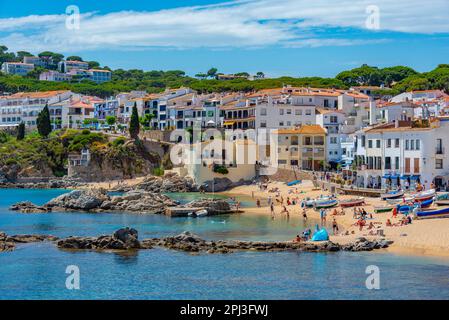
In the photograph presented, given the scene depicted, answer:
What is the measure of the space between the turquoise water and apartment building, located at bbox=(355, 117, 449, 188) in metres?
17.8

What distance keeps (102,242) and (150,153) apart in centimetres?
5451

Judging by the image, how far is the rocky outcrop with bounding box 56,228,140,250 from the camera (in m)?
38.7

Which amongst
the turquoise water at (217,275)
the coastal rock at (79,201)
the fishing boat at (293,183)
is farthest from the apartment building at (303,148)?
the turquoise water at (217,275)

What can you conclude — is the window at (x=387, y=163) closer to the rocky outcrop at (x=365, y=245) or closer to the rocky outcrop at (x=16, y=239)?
the rocky outcrop at (x=365, y=245)

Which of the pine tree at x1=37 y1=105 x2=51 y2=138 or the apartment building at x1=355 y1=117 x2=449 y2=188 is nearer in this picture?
the apartment building at x1=355 y1=117 x2=449 y2=188

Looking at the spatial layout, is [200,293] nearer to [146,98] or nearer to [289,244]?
[289,244]

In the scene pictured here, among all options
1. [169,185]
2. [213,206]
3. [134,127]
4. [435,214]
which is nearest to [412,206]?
[435,214]

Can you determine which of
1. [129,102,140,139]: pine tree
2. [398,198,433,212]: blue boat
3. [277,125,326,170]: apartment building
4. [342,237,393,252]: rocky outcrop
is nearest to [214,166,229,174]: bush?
[277,125,326,170]: apartment building

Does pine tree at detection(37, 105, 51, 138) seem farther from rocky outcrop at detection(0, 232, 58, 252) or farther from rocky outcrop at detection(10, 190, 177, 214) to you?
rocky outcrop at detection(0, 232, 58, 252)

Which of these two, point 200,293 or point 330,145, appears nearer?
point 200,293

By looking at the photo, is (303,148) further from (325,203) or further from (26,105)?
(26,105)

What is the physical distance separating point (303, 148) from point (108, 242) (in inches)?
1666
